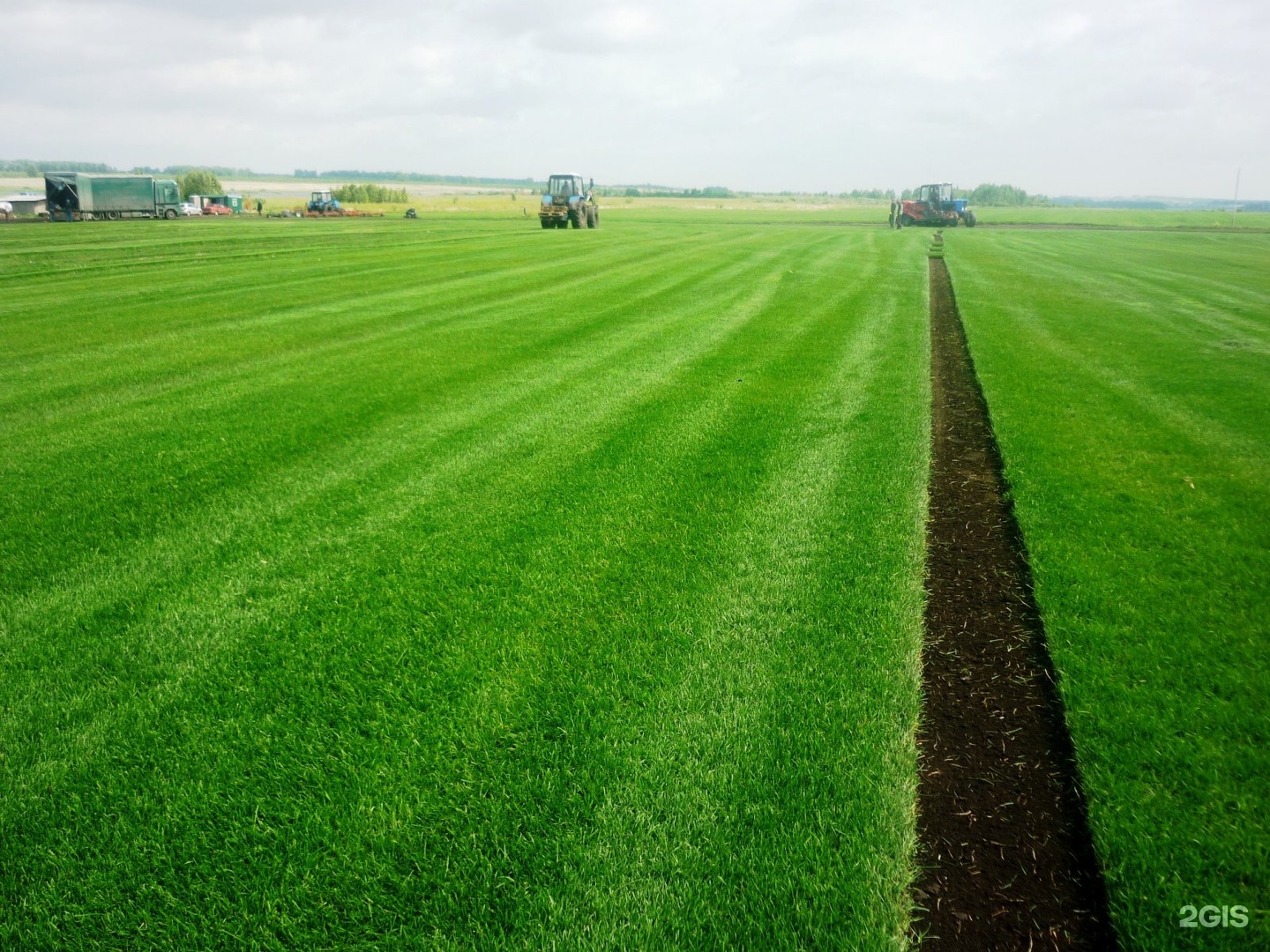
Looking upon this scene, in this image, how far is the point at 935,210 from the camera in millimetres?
41469

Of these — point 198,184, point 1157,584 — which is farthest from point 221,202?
point 1157,584

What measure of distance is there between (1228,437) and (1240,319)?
846 centimetres

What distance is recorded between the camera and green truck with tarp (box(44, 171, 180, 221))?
37188mm

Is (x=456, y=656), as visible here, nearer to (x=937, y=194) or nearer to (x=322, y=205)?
(x=937, y=194)

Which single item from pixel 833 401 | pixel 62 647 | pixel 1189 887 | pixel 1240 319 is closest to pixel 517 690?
pixel 62 647

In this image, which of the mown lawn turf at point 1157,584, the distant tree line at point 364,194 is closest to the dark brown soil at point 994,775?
the mown lawn turf at point 1157,584

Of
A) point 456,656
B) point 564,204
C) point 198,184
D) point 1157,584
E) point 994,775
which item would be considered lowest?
point 994,775

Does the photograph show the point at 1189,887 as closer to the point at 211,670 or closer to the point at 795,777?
the point at 795,777

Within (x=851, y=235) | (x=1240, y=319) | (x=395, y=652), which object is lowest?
(x=395, y=652)

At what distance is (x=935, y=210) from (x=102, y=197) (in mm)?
46764

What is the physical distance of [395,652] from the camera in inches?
129

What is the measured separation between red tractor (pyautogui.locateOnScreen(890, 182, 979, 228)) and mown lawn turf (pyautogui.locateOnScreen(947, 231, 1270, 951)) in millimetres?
34245

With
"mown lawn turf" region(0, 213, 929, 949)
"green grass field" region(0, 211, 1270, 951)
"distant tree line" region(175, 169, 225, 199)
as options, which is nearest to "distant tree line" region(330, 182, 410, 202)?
"distant tree line" region(175, 169, 225, 199)

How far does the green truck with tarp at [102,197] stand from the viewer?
37188 millimetres
